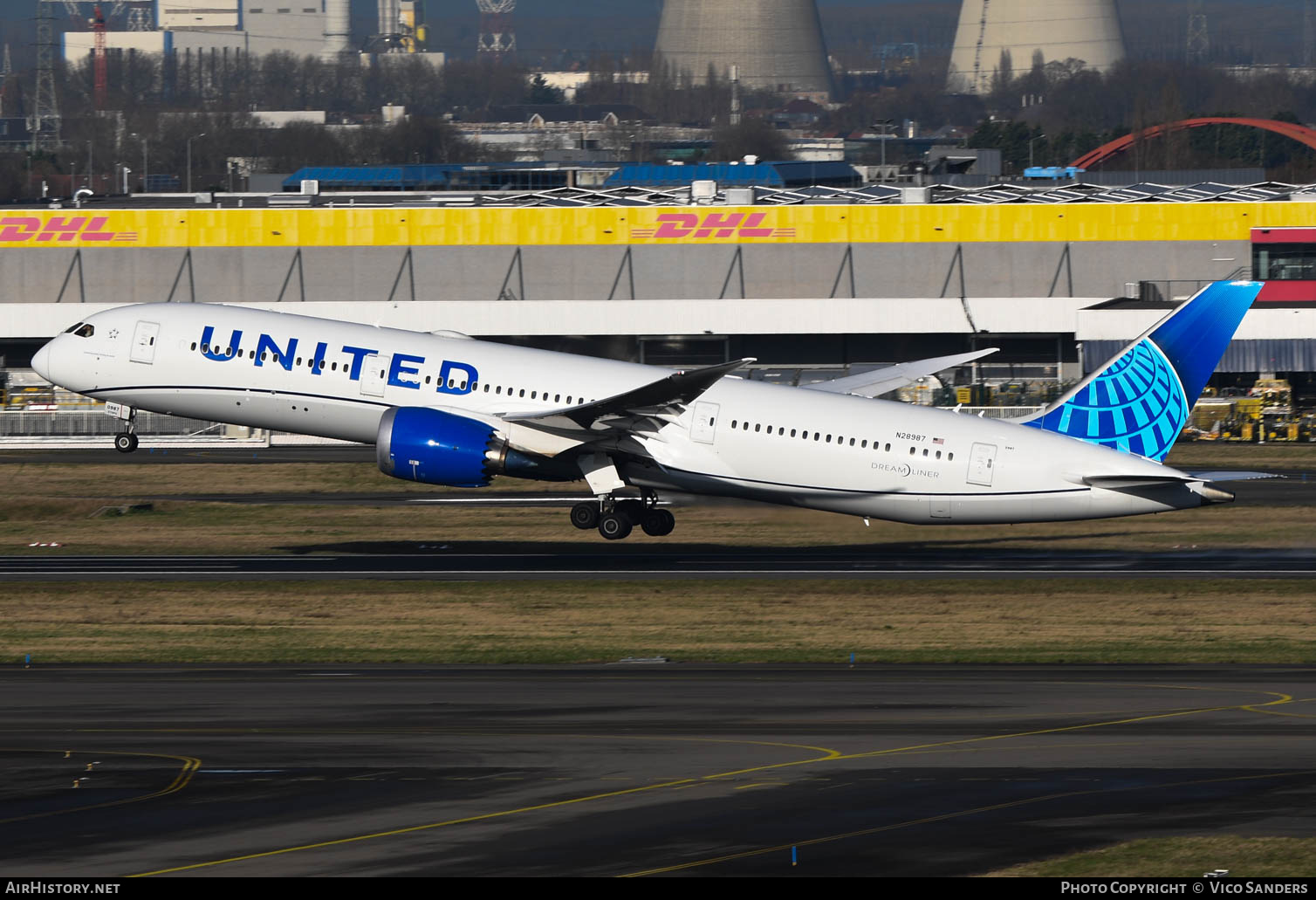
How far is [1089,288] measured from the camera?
11412cm

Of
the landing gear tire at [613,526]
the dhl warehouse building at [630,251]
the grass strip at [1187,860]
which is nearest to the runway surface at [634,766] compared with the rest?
the grass strip at [1187,860]

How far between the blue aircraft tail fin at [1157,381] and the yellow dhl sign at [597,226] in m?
67.0

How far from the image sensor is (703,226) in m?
114

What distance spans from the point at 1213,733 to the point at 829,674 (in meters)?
7.94

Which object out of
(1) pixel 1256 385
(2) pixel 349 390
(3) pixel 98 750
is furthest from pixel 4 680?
(1) pixel 1256 385

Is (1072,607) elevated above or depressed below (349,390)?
below

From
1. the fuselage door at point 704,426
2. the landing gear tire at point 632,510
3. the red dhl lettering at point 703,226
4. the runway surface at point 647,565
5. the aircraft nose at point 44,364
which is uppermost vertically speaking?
the red dhl lettering at point 703,226

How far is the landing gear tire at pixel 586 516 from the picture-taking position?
50.6 meters

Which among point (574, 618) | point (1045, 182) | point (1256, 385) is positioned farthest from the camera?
point (1045, 182)

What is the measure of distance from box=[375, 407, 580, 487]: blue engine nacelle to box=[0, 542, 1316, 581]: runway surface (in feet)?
8.44

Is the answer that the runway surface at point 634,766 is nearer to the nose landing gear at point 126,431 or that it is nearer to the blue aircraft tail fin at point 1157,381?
the blue aircraft tail fin at point 1157,381

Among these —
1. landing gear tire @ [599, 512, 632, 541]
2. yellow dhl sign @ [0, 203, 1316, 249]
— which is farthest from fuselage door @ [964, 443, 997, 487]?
yellow dhl sign @ [0, 203, 1316, 249]
